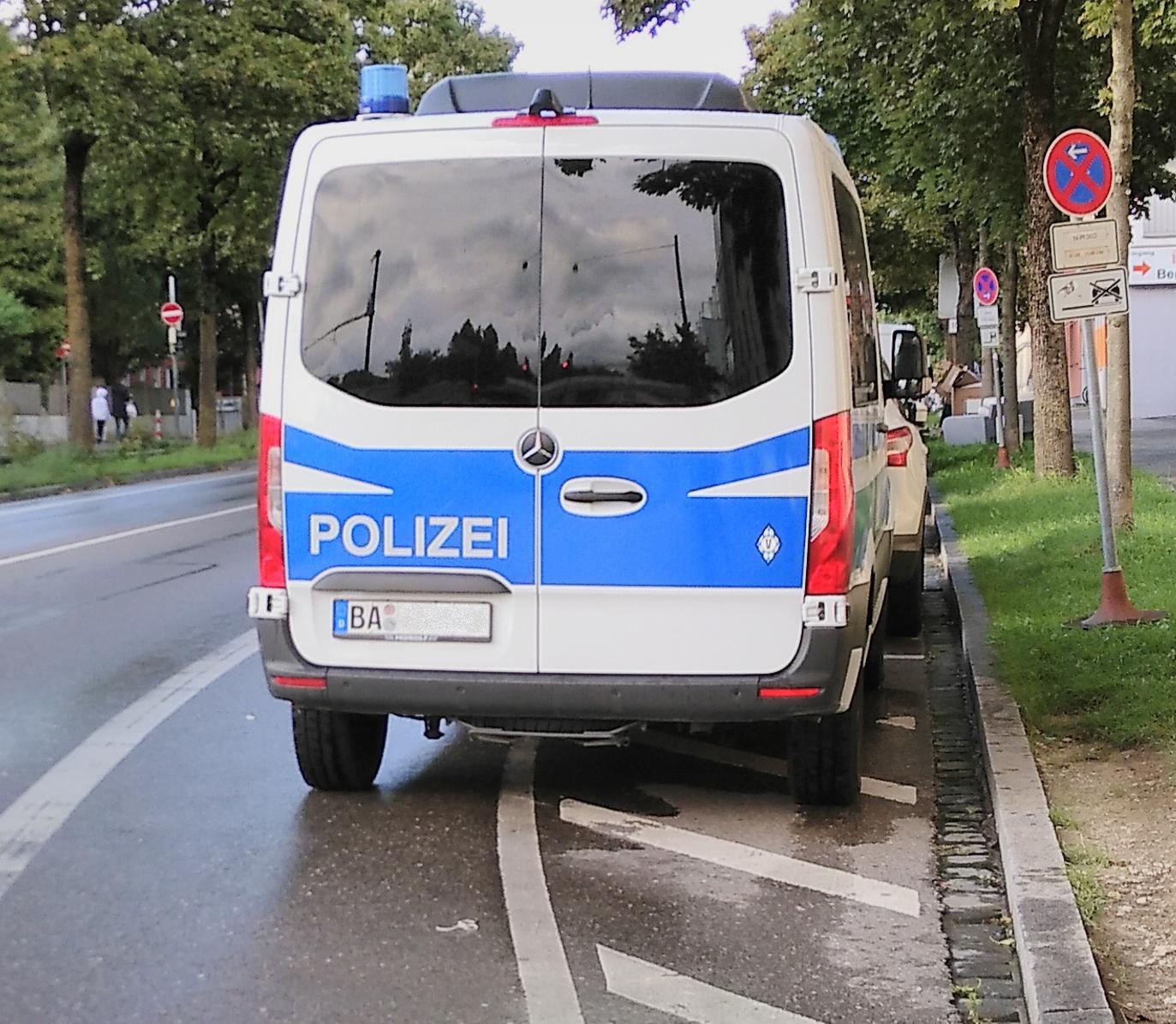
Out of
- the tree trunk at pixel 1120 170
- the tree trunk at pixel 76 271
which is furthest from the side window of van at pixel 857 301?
the tree trunk at pixel 76 271

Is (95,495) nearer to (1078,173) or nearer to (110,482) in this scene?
(110,482)

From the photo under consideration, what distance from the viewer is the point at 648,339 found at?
574cm

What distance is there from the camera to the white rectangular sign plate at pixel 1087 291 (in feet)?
31.6

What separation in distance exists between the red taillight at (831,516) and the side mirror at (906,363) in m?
2.46

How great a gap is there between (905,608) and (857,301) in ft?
14.7

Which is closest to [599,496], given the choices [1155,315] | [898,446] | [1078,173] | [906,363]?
[906,363]

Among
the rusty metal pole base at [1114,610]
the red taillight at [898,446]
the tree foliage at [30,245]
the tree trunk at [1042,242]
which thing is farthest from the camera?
the tree foliage at [30,245]

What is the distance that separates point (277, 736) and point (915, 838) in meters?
2.96

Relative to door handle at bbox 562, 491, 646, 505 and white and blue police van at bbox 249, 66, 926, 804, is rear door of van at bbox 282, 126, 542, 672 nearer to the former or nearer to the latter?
white and blue police van at bbox 249, 66, 926, 804

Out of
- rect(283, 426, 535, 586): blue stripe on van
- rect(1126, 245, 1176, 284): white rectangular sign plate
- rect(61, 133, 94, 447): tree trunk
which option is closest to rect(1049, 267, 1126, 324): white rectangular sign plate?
rect(283, 426, 535, 586): blue stripe on van

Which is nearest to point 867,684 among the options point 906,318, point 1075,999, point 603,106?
point 603,106

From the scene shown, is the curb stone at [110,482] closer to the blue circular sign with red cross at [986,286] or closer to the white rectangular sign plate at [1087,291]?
the blue circular sign with red cross at [986,286]

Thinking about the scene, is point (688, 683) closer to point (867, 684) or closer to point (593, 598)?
point (593, 598)

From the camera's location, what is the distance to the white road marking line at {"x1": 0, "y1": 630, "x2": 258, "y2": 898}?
5.89 metres
